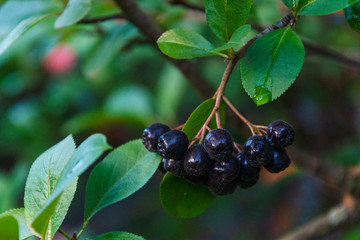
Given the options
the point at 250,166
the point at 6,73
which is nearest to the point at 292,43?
the point at 250,166

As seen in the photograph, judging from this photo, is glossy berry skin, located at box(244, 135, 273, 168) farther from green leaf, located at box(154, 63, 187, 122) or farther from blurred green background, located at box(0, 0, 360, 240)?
green leaf, located at box(154, 63, 187, 122)

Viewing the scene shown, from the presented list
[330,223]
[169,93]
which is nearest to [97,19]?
[169,93]

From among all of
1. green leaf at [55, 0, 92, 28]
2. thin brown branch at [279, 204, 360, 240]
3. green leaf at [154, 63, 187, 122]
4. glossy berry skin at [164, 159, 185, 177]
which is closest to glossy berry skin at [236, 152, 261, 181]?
glossy berry skin at [164, 159, 185, 177]

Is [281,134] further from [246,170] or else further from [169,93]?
[169,93]

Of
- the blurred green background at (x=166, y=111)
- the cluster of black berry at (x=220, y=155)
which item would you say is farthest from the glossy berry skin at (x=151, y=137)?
the blurred green background at (x=166, y=111)

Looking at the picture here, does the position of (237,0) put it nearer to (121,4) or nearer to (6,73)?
(121,4)

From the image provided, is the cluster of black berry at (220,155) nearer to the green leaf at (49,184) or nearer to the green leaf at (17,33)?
the green leaf at (49,184)
